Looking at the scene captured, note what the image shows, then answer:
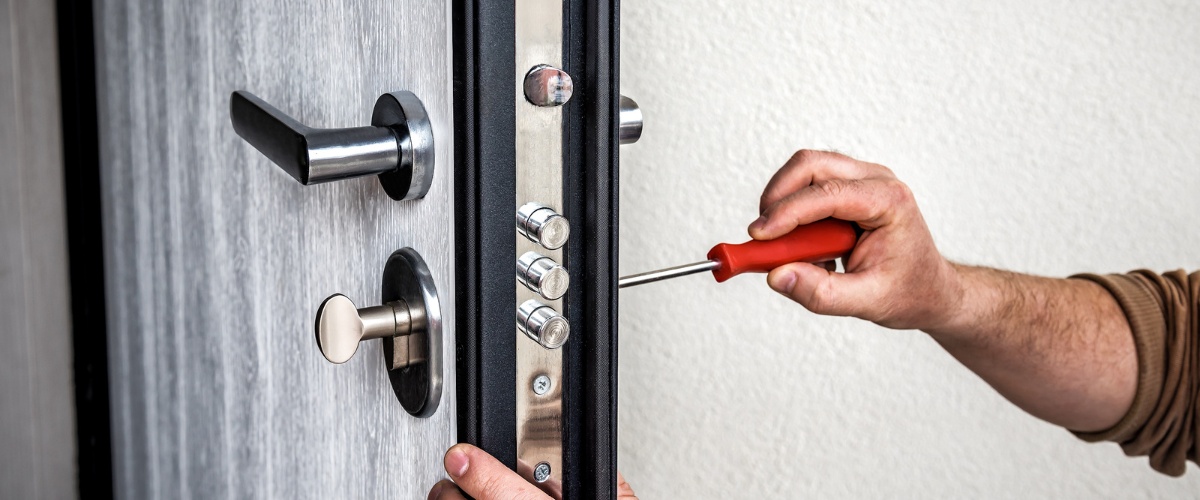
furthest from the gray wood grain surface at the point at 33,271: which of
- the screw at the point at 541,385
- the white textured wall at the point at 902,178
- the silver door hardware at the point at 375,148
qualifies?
the screw at the point at 541,385

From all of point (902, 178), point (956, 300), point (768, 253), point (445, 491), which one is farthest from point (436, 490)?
point (902, 178)

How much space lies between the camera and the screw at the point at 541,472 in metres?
0.32

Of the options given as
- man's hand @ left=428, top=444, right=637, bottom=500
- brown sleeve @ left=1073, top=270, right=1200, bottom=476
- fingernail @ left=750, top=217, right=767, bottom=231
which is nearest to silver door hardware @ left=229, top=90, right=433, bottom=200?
man's hand @ left=428, top=444, right=637, bottom=500

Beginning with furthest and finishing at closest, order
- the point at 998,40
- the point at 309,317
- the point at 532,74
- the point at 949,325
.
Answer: the point at 998,40
the point at 949,325
the point at 309,317
the point at 532,74

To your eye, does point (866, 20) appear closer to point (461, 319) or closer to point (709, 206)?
point (709, 206)

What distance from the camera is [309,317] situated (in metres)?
0.44

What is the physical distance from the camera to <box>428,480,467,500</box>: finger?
34 cm

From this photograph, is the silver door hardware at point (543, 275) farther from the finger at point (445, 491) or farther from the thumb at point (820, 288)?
the thumb at point (820, 288)

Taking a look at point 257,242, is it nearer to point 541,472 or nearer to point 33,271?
point 541,472

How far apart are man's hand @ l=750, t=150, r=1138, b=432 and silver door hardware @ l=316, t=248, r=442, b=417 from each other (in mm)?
235

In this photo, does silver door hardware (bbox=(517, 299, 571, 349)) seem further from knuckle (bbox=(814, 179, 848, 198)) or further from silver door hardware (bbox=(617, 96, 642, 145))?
knuckle (bbox=(814, 179, 848, 198))

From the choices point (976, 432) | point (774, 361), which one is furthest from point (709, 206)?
point (976, 432)

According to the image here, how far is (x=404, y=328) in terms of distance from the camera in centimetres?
35

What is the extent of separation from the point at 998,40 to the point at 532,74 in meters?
0.69
